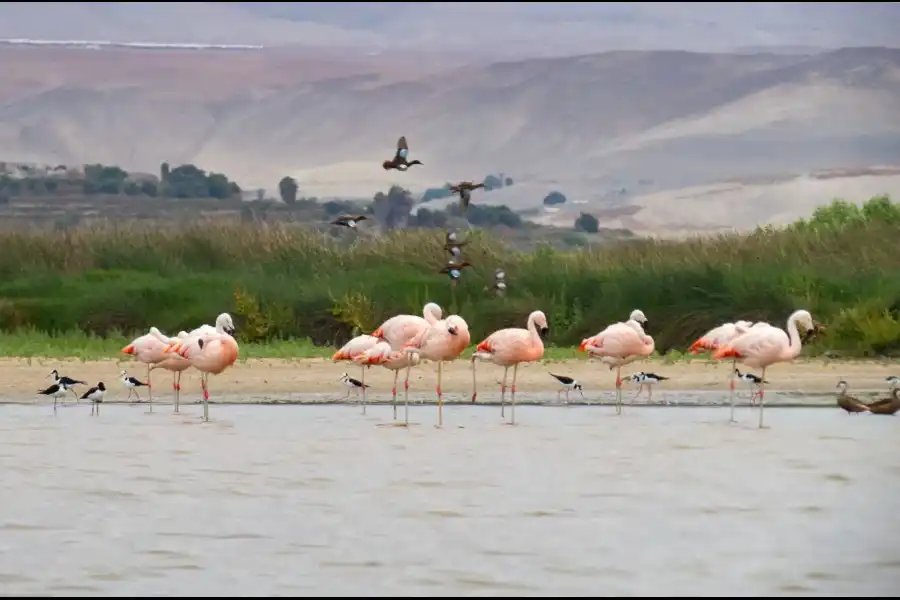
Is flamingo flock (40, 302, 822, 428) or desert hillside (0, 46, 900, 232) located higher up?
desert hillside (0, 46, 900, 232)

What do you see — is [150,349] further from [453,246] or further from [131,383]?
[453,246]

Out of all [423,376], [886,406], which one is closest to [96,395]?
[423,376]

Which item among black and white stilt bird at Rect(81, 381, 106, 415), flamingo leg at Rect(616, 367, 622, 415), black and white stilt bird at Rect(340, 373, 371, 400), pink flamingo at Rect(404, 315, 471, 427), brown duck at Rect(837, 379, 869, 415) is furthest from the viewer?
black and white stilt bird at Rect(340, 373, 371, 400)

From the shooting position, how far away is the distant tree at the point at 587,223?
26.5 meters

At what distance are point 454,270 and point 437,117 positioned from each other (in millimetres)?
11761

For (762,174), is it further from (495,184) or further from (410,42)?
(410,42)

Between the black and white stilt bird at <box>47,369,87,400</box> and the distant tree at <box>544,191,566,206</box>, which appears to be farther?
the distant tree at <box>544,191,566,206</box>

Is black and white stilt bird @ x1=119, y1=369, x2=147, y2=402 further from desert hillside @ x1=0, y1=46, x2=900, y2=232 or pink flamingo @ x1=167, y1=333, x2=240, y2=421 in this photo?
desert hillside @ x1=0, y1=46, x2=900, y2=232

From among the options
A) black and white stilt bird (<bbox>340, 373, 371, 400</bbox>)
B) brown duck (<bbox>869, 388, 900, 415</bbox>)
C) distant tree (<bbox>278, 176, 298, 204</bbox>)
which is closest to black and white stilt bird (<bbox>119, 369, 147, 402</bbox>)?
black and white stilt bird (<bbox>340, 373, 371, 400</bbox>)

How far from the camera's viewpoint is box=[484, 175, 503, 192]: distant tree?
28.7 metres

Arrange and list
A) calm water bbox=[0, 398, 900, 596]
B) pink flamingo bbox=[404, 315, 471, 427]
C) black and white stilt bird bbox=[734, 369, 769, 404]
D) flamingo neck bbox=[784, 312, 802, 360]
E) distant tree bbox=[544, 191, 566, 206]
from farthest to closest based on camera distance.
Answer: distant tree bbox=[544, 191, 566, 206] → black and white stilt bird bbox=[734, 369, 769, 404] → flamingo neck bbox=[784, 312, 802, 360] → pink flamingo bbox=[404, 315, 471, 427] → calm water bbox=[0, 398, 900, 596]

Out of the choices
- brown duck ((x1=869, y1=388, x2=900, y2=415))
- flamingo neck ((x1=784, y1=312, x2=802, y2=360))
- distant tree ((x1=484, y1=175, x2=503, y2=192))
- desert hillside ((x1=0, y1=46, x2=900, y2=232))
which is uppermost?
desert hillside ((x1=0, y1=46, x2=900, y2=232))

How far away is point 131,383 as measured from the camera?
580 inches

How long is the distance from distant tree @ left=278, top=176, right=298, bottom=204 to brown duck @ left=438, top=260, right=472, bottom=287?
34.3ft
